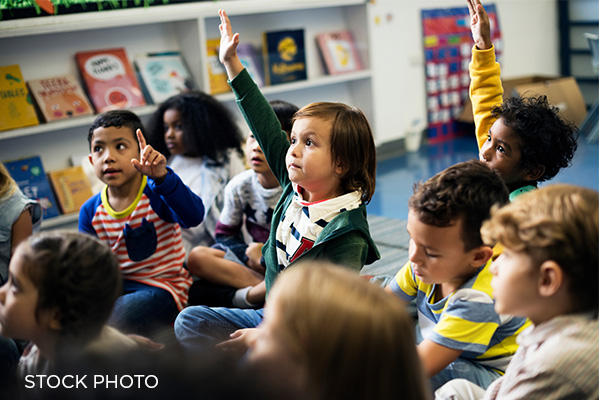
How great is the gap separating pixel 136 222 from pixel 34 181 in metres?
1.48

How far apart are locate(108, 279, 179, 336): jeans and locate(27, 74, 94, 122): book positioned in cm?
157

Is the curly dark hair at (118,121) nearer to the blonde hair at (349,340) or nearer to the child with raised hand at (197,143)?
the child with raised hand at (197,143)

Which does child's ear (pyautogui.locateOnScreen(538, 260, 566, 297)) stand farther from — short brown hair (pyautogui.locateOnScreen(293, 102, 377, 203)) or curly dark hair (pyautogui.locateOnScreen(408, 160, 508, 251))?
short brown hair (pyautogui.locateOnScreen(293, 102, 377, 203))

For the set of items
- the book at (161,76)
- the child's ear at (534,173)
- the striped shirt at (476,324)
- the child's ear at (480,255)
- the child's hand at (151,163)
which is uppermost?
→ the book at (161,76)

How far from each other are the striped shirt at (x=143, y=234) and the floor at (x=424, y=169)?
5.41 ft

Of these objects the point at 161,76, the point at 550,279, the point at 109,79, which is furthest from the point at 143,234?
the point at 161,76

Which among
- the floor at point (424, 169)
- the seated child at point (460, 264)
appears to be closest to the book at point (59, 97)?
the floor at point (424, 169)

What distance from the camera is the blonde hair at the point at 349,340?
732 millimetres

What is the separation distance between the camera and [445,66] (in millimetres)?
5180

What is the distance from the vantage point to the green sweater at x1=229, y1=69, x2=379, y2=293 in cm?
154

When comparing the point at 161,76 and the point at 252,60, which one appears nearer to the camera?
the point at 161,76

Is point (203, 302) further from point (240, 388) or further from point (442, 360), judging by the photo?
point (240, 388)

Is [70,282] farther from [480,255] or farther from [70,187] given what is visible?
[70,187]

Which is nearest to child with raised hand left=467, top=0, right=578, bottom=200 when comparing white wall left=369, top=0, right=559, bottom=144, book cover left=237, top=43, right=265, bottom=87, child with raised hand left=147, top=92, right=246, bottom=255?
child with raised hand left=147, top=92, right=246, bottom=255
